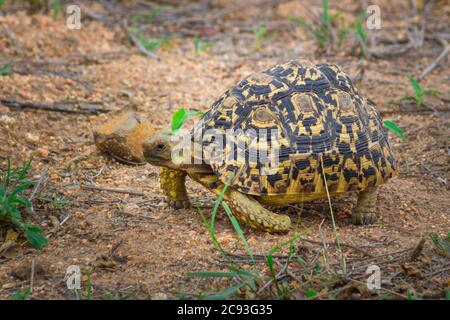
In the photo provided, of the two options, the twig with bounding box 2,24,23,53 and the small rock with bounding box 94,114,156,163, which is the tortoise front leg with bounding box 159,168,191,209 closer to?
the small rock with bounding box 94,114,156,163

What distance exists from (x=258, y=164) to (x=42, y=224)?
144cm

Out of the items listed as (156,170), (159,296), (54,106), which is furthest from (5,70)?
(159,296)

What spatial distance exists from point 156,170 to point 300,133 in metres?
1.56

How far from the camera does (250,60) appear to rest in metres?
7.44

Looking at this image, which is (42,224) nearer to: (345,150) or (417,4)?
(345,150)

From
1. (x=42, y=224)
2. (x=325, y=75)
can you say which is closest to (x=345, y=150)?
(x=325, y=75)

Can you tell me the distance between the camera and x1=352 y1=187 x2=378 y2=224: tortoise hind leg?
4188 mm

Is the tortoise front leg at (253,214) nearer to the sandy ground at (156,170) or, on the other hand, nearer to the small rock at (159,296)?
the sandy ground at (156,170)

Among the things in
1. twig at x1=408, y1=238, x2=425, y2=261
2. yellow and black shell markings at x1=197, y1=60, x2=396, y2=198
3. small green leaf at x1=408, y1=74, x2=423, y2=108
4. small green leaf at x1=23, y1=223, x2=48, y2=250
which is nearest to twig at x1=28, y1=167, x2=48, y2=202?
small green leaf at x1=23, y1=223, x2=48, y2=250

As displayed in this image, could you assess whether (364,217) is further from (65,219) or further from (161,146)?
(65,219)

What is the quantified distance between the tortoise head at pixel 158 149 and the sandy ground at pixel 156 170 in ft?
1.48

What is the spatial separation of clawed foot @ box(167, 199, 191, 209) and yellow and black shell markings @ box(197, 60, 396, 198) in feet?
1.91

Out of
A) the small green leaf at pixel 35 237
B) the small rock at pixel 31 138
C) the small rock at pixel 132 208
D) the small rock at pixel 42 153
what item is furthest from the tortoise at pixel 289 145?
the small rock at pixel 31 138

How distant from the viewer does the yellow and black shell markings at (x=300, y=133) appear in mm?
3797
